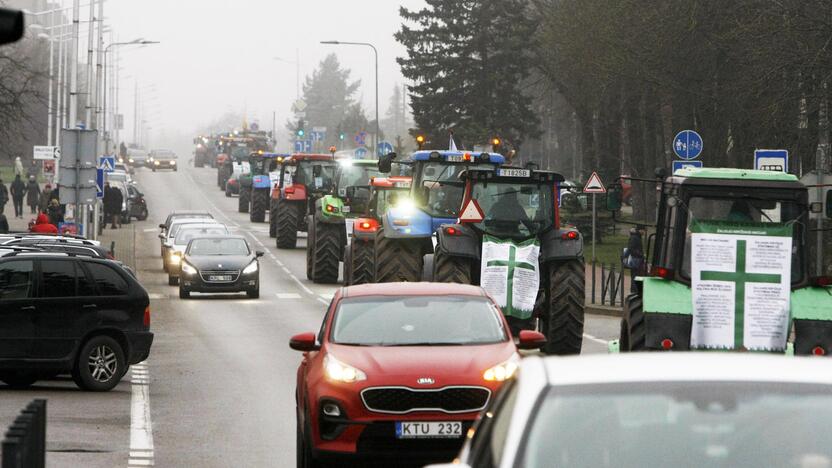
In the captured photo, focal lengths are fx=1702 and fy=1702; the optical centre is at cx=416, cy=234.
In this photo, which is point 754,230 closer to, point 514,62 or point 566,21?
point 566,21

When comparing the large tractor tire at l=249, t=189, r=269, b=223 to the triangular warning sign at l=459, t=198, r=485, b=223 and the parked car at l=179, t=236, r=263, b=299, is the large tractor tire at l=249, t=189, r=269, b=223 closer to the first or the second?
the parked car at l=179, t=236, r=263, b=299

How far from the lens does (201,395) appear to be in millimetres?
18938

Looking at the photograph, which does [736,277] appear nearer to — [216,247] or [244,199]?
[216,247]

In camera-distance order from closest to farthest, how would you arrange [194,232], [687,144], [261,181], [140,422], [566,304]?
1. [140,422]
2. [566,304]
3. [687,144]
4. [194,232]
5. [261,181]

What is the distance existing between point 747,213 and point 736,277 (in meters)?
0.75

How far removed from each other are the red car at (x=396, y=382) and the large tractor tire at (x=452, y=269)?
25.3 ft

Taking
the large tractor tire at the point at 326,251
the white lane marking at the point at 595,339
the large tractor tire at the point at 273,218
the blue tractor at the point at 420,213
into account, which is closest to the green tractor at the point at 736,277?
the blue tractor at the point at 420,213

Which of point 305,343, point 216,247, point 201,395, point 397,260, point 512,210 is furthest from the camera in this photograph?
point 216,247

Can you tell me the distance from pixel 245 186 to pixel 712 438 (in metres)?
71.5

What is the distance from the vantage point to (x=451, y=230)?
821 inches

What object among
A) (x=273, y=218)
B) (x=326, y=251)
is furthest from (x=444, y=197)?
(x=273, y=218)

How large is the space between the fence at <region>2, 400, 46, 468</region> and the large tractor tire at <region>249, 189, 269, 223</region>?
57.9 metres

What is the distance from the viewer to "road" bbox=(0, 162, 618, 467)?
561 inches

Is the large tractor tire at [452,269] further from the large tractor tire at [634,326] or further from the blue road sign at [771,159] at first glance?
the blue road sign at [771,159]
